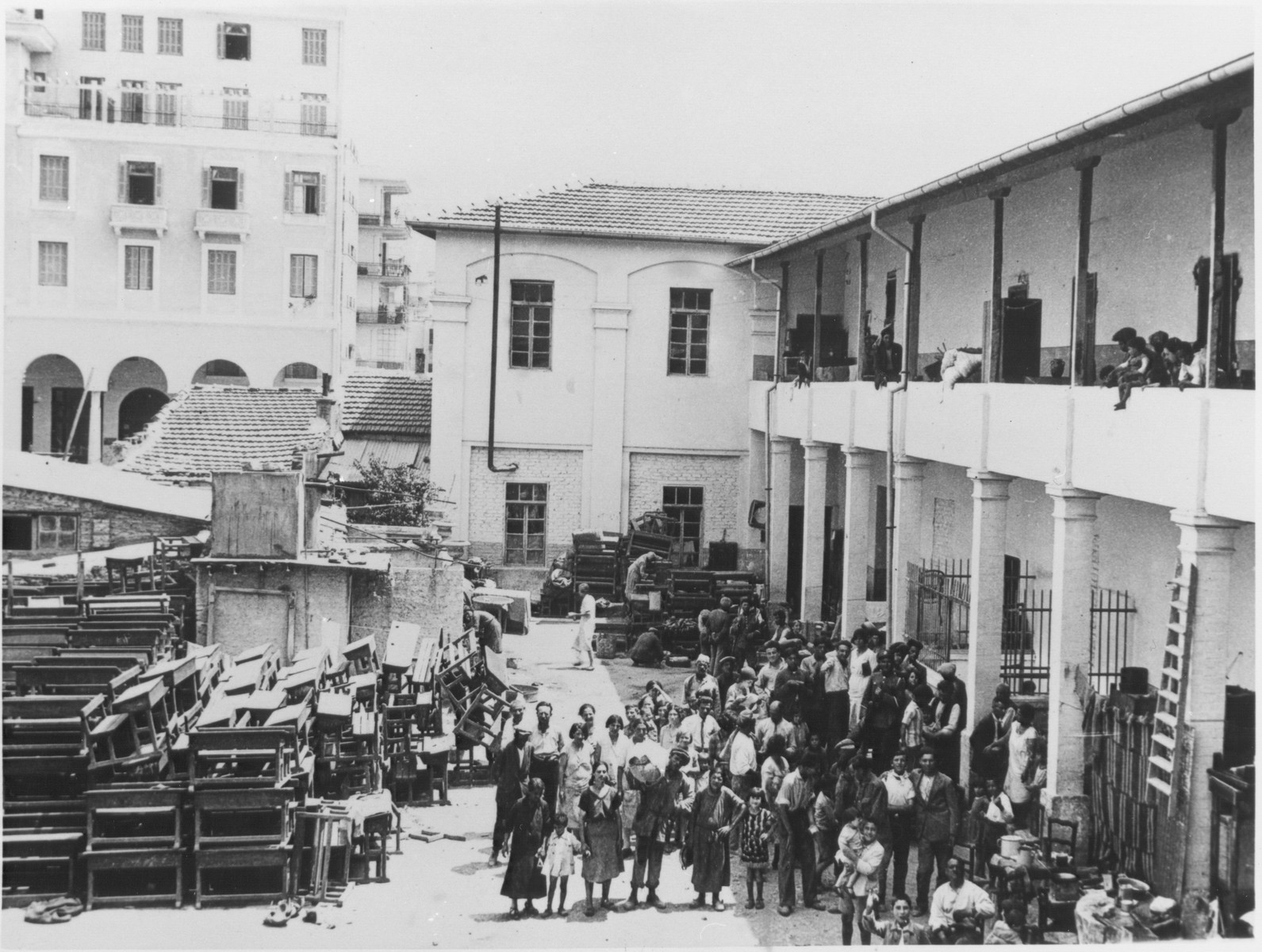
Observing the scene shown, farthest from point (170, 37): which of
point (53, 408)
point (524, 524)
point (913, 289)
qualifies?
point (913, 289)

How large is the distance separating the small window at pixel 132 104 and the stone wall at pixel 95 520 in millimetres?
22607

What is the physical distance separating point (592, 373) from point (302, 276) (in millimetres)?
13853

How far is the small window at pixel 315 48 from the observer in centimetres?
4009

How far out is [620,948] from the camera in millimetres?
11484

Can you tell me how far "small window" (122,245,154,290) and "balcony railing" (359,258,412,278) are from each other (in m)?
17.1

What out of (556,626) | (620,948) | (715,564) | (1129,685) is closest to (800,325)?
(715,564)

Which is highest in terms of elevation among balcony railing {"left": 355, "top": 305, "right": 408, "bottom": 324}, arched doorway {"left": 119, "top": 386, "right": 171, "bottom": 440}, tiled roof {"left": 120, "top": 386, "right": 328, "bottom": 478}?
balcony railing {"left": 355, "top": 305, "right": 408, "bottom": 324}

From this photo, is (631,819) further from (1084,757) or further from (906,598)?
(906,598)

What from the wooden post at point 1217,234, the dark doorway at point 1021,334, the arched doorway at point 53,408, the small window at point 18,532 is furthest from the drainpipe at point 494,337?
the wooden post at point 1217,234

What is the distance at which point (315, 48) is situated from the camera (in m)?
40.2

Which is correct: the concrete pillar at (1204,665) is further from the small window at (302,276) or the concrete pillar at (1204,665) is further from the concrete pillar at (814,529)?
the small window at (302,276)

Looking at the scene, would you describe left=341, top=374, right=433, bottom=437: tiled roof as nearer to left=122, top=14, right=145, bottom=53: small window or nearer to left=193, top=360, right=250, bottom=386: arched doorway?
left=193, top=360, right=250, bottom=386: arched doorway

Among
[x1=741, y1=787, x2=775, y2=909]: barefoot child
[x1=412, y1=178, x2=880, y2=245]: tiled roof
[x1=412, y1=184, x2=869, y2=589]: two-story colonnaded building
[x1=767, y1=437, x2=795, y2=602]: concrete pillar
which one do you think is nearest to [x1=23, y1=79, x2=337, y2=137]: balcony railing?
[x1=412, y1=178, x2=880, y2=245]: tiled roof

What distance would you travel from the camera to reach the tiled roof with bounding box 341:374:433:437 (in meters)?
31.8
